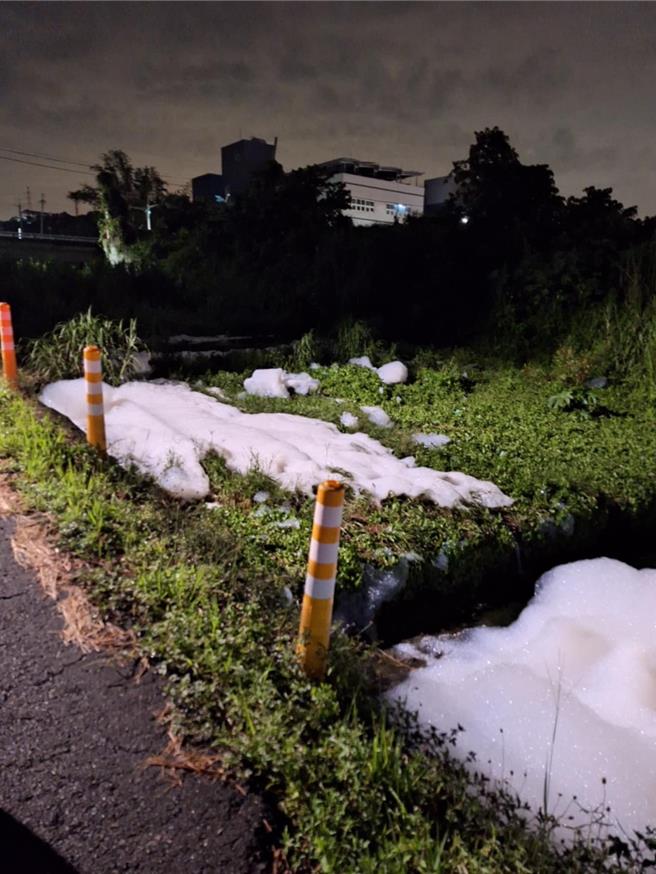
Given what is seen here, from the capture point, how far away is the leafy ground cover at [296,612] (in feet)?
7.17

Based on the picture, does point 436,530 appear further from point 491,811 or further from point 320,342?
point 320,342

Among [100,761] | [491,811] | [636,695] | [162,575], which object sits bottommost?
[636,695]

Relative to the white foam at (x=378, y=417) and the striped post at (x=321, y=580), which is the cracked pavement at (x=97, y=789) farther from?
the white foam at (x=378, y=417)

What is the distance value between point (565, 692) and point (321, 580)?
2.11m

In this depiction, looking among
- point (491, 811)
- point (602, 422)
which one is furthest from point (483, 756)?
point (602, 422)

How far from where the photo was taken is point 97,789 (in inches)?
88.0

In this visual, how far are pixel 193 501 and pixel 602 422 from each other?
5.34 m

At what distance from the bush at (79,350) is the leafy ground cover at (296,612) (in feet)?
5.69

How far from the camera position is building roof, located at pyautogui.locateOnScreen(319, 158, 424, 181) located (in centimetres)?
7094

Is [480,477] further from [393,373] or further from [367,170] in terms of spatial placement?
[367,170]

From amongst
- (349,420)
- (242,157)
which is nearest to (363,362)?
(349,420)

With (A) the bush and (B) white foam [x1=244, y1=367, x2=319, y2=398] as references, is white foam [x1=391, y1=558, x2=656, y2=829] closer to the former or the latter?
(B) white foam [x1=244, y1=367, x2=319, y2=398]

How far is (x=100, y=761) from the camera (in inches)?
92.5

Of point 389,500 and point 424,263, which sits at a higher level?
point 424,263
